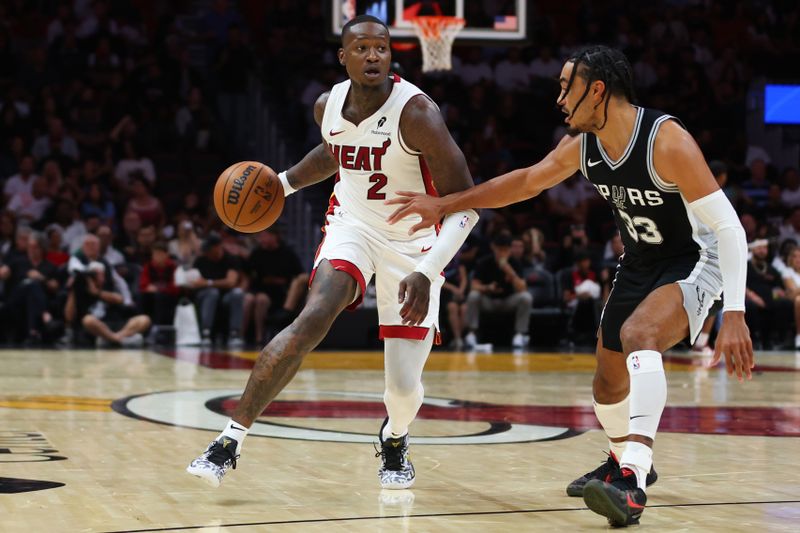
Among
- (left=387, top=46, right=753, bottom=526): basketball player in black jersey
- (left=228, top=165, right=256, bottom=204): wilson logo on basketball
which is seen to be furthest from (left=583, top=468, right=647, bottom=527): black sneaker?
(left=228, top=165, right=256, bottom=204): wilson logo on basketball

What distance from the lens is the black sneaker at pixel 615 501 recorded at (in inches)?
164

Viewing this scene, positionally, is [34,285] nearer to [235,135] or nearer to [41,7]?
[235,135]

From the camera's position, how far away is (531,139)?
61.4 ft

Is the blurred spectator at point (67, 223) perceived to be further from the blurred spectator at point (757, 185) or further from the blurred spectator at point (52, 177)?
the blurred spectator at point (757, 185)

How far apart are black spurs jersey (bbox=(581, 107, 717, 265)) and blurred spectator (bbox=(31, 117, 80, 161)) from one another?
1297 cm

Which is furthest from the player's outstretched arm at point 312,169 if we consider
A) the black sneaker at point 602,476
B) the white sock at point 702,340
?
the white sock at point 702,340

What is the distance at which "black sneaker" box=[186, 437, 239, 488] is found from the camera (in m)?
4.60

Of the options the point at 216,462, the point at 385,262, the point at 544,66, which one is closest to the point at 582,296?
the point at 544,66

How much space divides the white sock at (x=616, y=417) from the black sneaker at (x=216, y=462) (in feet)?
5.02

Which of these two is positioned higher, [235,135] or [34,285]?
[235,135]

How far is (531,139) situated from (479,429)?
479 inches

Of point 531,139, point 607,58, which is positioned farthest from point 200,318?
point 607,58

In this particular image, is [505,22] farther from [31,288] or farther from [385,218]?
[385,218]

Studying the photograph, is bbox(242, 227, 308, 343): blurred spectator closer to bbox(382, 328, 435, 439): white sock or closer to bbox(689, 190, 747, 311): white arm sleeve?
bbox(382, 328, 435, 439): white sock
